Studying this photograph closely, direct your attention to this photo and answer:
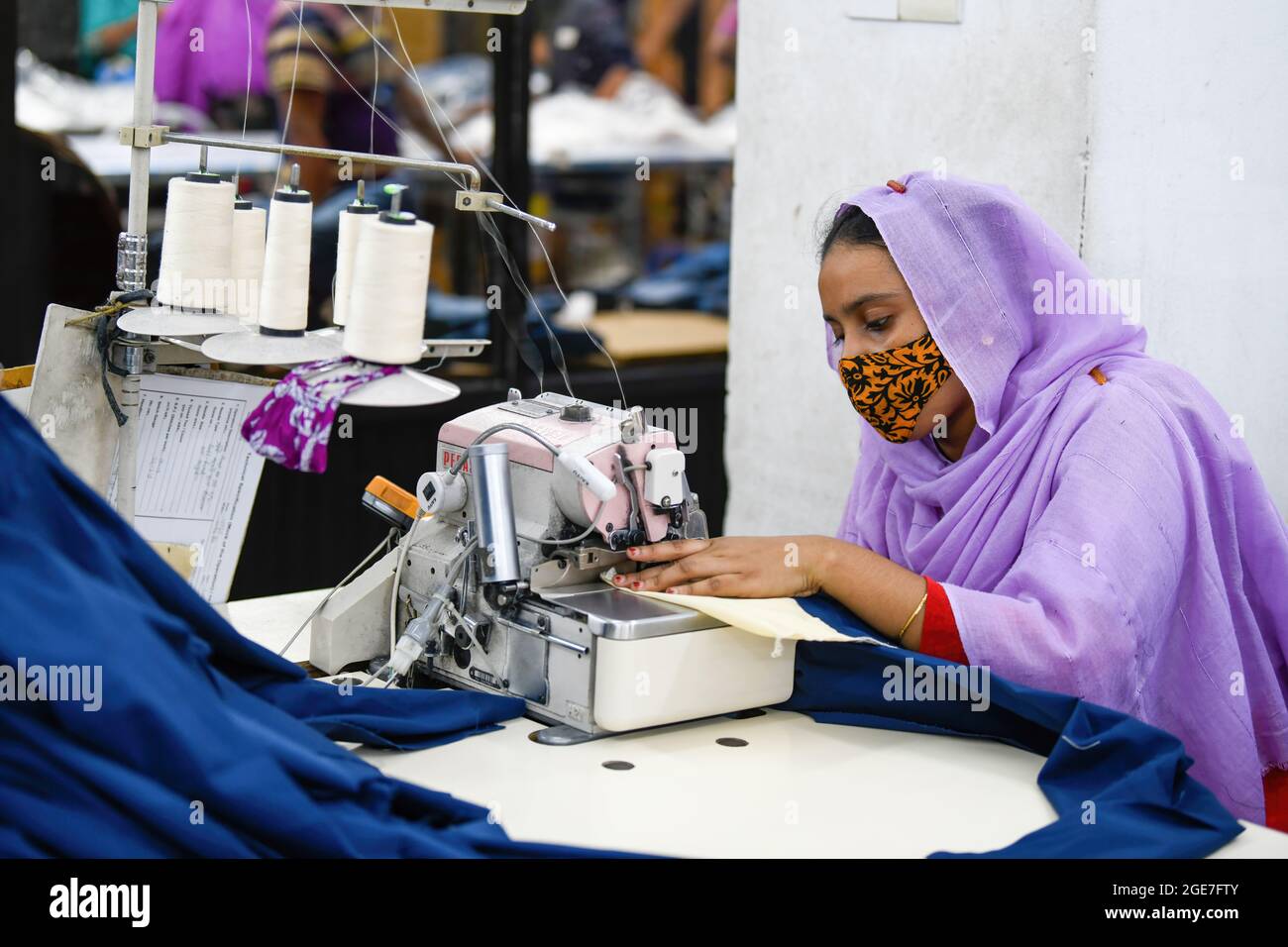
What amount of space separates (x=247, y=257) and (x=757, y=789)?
1.00 metres

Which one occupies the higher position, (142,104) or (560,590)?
(142,104)

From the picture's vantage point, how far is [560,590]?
198 cm

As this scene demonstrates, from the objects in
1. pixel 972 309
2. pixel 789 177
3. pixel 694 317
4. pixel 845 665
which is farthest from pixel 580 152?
pixel 845 665

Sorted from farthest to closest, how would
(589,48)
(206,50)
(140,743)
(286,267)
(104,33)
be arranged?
(589,48) < (206,50) < (104,33) < (286,267) < (140,743)

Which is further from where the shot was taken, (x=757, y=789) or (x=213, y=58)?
(x=213, y=58)

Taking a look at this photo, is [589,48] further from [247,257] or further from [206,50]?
[247,257]

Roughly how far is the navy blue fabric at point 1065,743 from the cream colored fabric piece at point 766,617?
40 mm

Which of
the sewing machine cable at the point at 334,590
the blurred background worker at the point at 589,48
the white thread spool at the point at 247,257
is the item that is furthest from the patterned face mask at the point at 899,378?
the blurred background worker at the point at 589,48

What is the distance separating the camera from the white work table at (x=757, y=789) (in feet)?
5.29

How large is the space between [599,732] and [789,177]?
1.93m

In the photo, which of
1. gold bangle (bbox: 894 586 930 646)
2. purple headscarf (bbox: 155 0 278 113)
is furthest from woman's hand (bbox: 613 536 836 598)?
purple headscarf (bbox: 155 0 278 113)

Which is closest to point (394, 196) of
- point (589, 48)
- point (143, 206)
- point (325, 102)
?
point (143, 206)

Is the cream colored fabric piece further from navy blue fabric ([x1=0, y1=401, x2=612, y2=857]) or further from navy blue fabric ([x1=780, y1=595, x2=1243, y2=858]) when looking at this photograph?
navy blue fabric ([x1=0, y1=401, x2=612, y2=857])

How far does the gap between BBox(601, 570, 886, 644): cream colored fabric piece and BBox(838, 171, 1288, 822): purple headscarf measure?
203 mm
